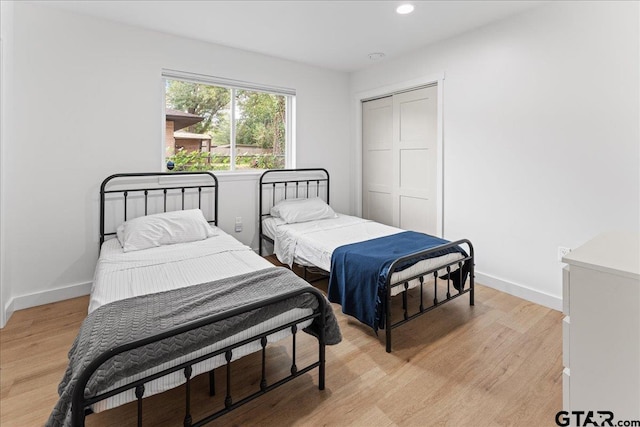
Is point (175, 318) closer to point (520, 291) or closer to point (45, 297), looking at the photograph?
point (45, 297)

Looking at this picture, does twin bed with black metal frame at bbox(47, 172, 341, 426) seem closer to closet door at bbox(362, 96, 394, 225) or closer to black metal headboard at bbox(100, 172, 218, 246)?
black metal headboard at bbox(100, 172, 218, 246)

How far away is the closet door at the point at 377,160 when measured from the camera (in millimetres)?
4387

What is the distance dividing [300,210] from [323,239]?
87 centimetres

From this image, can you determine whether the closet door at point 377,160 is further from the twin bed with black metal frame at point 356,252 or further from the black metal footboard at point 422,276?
the black metal footboard at point 422,276

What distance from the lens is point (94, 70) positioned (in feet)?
9.86

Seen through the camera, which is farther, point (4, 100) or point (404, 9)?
point (404, 9)

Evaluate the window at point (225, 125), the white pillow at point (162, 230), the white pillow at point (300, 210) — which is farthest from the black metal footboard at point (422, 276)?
the window at point (225, 125)

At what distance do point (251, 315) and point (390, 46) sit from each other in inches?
132

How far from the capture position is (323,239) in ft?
10.3

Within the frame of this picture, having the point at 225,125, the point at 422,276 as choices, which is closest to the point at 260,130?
the point at 225,125

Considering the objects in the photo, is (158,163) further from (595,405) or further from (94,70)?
(595,405)

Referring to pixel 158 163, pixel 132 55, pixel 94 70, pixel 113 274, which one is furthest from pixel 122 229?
pixel 132 55

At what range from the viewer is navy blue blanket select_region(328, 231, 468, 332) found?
2.27 metres

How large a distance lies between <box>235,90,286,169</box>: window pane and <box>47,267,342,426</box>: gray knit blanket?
7.83 feet
